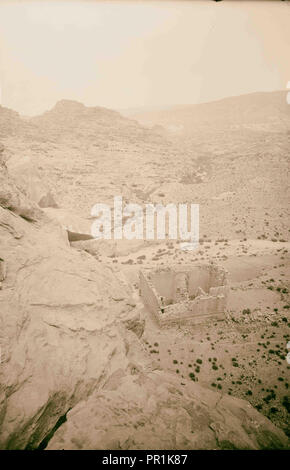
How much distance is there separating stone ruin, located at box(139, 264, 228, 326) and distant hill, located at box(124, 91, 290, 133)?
311 ft

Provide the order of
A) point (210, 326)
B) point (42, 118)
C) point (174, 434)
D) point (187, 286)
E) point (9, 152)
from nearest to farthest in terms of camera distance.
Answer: point (174, 434)
point (210, 326)
point (187, 286)
point (9, 152)
point (42, 118)

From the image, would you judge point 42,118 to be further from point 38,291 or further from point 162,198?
point 38,291

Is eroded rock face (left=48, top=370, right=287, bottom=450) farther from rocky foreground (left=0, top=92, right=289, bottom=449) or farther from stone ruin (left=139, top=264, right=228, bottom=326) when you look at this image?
stone ruin (left=139, top=264, right=228, bottom=326)

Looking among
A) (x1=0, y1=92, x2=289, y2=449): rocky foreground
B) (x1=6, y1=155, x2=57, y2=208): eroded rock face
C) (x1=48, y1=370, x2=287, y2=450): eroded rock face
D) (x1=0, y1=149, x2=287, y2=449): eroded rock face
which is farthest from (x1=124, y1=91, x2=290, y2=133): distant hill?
(x1=48, y1=370, x2=287, y2=450): eroded rock face

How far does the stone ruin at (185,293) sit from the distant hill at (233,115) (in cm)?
9490

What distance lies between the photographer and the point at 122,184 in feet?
163

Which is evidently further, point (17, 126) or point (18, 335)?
point (17, 126)

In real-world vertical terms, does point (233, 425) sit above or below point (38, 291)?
below

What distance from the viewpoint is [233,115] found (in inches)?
4380

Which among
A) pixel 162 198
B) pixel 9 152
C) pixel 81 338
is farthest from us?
pixel 162 198

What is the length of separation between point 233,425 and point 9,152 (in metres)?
47.7

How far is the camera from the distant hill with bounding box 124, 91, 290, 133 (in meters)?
102

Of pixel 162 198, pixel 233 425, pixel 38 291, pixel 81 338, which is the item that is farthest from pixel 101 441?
pixel 162 198

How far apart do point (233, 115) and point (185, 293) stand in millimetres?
112050
